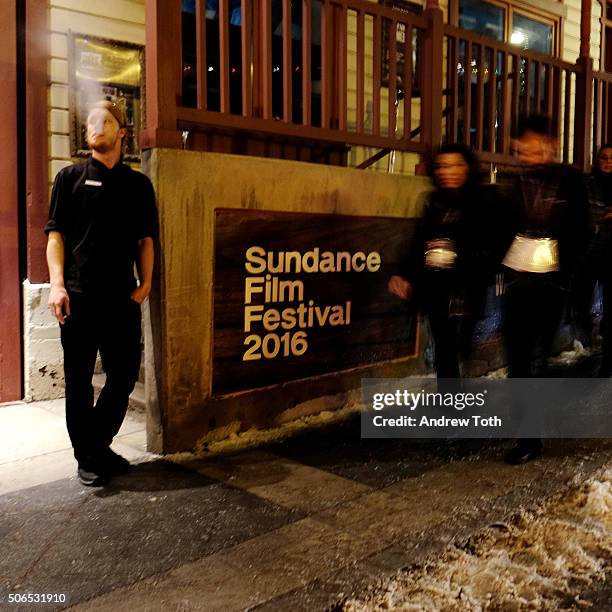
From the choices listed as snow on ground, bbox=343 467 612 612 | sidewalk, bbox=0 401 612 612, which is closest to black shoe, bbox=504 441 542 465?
sidewalk, bbox=0 401 612 612

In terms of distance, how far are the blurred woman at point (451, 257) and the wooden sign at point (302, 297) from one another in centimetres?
57

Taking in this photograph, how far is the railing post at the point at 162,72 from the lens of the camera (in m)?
4.27

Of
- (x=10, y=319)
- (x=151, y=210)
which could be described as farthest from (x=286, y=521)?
(x=10, y=319)

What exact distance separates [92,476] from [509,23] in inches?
335

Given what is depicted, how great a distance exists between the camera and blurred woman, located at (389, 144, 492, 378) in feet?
15.5

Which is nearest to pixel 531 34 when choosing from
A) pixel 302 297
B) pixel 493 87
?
pixel 493 87

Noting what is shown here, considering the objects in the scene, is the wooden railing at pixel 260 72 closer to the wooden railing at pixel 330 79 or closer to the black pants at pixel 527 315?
the wooden railing at pixel 330 79

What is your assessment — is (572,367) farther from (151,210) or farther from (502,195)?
(151,210)

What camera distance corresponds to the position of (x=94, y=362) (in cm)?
394

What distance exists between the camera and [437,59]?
6023 mm

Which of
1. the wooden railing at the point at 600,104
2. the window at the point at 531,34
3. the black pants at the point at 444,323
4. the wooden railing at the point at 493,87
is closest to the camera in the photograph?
the black pants at the point at 444,323

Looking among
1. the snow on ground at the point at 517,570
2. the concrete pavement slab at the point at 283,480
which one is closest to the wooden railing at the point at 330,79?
the concrete pavement slab at the point at 283,480

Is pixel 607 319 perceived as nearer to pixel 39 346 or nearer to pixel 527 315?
pixel 527 315

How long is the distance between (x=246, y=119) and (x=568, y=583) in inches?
134
